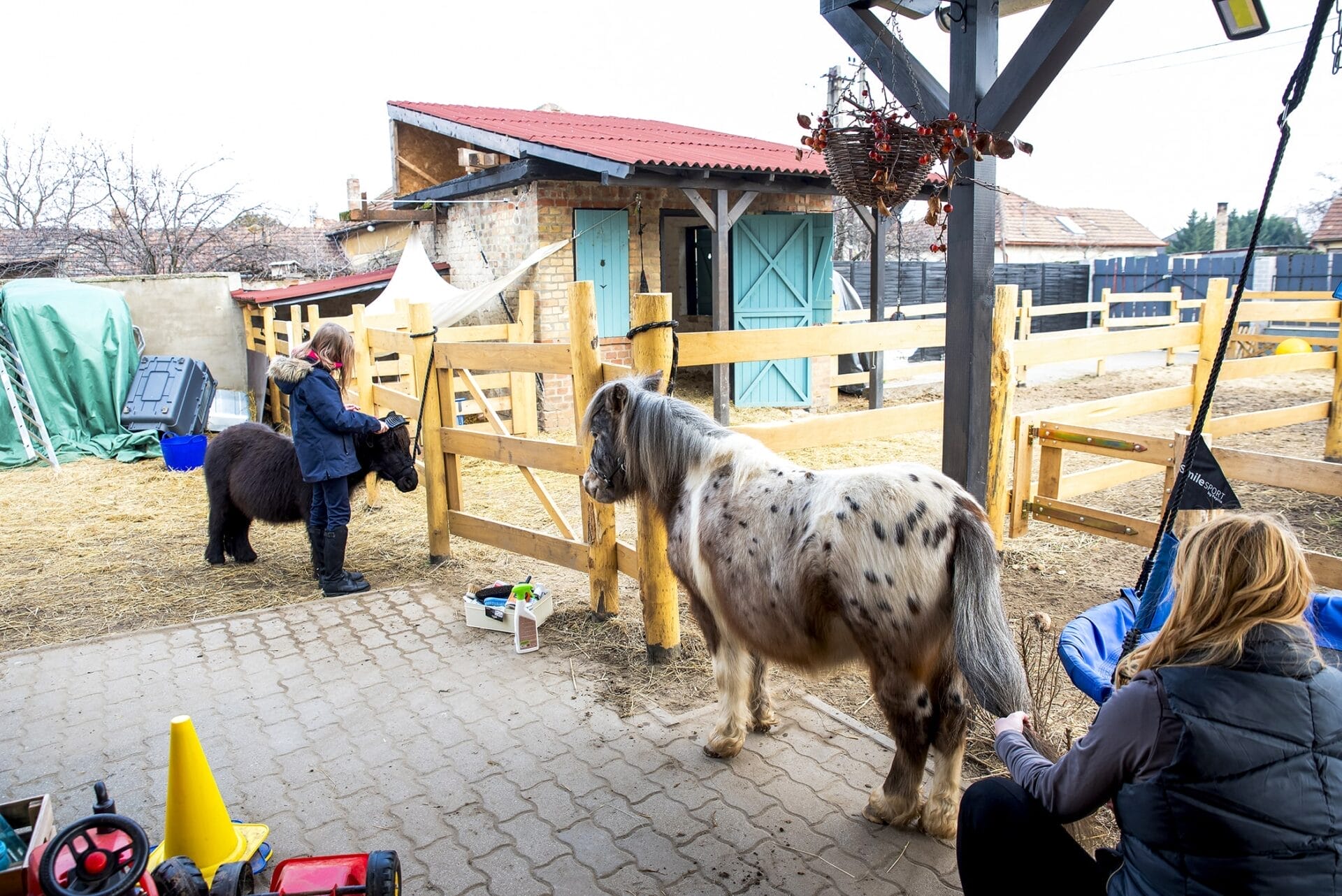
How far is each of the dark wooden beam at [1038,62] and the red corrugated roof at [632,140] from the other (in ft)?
16.3

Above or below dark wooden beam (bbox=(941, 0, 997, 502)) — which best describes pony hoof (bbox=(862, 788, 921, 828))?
below

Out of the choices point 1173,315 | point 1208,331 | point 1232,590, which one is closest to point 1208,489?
point 1232,590

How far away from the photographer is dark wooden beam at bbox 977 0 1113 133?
10.5ft

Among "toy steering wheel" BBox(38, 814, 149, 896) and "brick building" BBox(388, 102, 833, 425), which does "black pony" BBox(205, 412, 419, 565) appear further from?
"brick building" BBox(388, 102, 833, 425)

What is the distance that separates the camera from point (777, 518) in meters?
2.77

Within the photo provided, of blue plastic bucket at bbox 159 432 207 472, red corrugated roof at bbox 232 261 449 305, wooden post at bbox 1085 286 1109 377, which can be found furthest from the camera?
wooden post at bbox 1085 286 1109 377

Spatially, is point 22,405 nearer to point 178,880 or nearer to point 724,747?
point 178,880

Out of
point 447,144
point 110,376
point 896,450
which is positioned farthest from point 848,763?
point 447,144

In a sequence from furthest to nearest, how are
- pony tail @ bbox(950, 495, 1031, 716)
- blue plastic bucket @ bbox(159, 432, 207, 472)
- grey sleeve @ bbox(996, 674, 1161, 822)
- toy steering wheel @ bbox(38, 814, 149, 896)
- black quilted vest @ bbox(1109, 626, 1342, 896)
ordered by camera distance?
blue plastic bucket @ bbox(159, 432, 207, 472)
pony tail @ bbox(950, 495, 1031, 716)
toy steering wheel @ bbox(38, 814, 149, 896)
grey sleeve @ bbox(996, 674, 1161, 822)
black quilted vest @ bbox(1109, 626, 1342, 896)

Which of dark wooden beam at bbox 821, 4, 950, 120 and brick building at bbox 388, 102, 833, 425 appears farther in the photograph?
brick building at bbox 388, 102, 833, 425

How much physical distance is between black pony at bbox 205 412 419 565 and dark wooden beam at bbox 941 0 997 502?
3283 millimetres

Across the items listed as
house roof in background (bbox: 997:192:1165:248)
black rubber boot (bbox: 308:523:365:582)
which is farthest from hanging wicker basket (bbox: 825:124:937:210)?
house roof in background (bbox: 997:192:1165:248)

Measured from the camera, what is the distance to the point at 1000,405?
498cm

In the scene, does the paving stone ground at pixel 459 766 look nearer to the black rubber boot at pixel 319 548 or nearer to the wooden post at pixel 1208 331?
the black rubber boot at pixel 319 548
